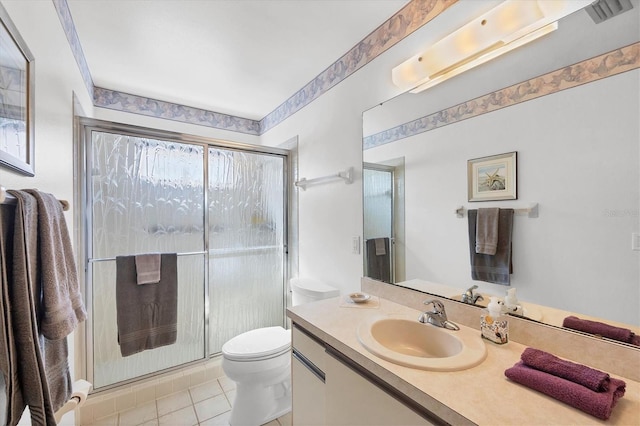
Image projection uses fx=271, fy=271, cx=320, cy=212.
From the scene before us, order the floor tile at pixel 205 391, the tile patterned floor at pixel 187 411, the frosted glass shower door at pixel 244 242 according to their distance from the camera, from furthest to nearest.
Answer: the frosted glass shower door at pixel 244 242 → the floor tile at pixel 205 391 → the tile patterned floor at pixel 187 411

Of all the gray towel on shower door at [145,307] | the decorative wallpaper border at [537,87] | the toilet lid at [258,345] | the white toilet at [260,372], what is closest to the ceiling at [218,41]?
the decorative wallpaper border at [537,87]

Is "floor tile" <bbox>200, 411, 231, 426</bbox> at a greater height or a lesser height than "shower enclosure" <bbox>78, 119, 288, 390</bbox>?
lesser

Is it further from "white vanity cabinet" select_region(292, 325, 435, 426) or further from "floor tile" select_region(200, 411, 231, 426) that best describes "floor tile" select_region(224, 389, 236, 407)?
"white vanity cabinet" select_region(292, 325, 435, 426)

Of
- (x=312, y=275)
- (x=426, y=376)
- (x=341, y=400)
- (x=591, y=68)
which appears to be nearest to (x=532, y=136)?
(x=591, y=68)

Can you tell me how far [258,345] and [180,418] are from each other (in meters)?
0.71

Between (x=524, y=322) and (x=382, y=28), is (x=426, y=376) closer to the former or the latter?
(x=524, y=322)

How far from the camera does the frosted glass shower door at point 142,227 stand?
1.78 m

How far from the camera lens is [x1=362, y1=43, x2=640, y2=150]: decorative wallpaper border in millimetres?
785

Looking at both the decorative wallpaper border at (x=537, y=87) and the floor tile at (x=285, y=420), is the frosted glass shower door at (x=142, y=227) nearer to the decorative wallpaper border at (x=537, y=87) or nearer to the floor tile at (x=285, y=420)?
the floor tile at (x=285, y=420)

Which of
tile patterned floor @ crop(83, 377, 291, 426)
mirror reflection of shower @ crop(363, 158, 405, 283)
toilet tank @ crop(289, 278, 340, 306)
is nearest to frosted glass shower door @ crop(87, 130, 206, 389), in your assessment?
tile patterned floor @ crop(83, 377, 291, 426)

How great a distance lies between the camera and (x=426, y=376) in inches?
30.1

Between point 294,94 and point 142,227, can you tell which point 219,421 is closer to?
point 142,227

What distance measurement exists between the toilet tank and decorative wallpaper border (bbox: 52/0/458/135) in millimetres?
1415

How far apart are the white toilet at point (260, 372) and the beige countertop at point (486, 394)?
0.85 metres
